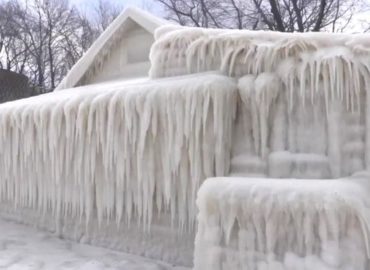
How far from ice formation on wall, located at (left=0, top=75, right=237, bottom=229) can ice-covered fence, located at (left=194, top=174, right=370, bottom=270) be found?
2.62 ft

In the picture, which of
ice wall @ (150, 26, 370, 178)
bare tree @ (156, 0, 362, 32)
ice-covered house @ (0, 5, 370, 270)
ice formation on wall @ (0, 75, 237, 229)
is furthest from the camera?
bare tree @ (156, 0, 362, 32)

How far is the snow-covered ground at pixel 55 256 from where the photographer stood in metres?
5.13

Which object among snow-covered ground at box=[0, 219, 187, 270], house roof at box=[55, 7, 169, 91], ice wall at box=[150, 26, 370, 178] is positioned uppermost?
A: house roof at box=[55, 7, 169, 91]

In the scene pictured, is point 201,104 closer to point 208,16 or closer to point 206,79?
point 206,79

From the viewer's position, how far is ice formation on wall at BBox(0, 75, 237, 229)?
15.5 feet

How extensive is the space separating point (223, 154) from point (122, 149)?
4.06 feet

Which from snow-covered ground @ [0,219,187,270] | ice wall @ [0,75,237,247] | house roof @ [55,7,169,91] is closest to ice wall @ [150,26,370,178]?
ice wall @ [0,75,237,247]

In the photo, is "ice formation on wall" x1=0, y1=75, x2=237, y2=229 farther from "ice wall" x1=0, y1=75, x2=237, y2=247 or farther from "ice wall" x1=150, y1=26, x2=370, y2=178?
"ice wall" x1=150, y1=26, x2=370, y2=178

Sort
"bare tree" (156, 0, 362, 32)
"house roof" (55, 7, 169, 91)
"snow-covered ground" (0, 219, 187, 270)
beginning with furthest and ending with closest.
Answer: "bare tree" (156, 0, 362, 32)
"house roof" (55, 7, 169, 91)
"snow-covered ground" (0, 219, 187, 270)

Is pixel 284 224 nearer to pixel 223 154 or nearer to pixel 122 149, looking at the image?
pixel 223 154

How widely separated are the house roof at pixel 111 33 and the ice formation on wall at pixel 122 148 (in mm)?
2963

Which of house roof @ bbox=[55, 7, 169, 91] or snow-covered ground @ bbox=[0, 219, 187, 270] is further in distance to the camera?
house roof @ bbox=[55, 7, 169, 91]

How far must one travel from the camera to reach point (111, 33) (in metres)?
9.06

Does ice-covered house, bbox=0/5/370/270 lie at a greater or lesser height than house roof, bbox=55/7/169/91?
lesser
